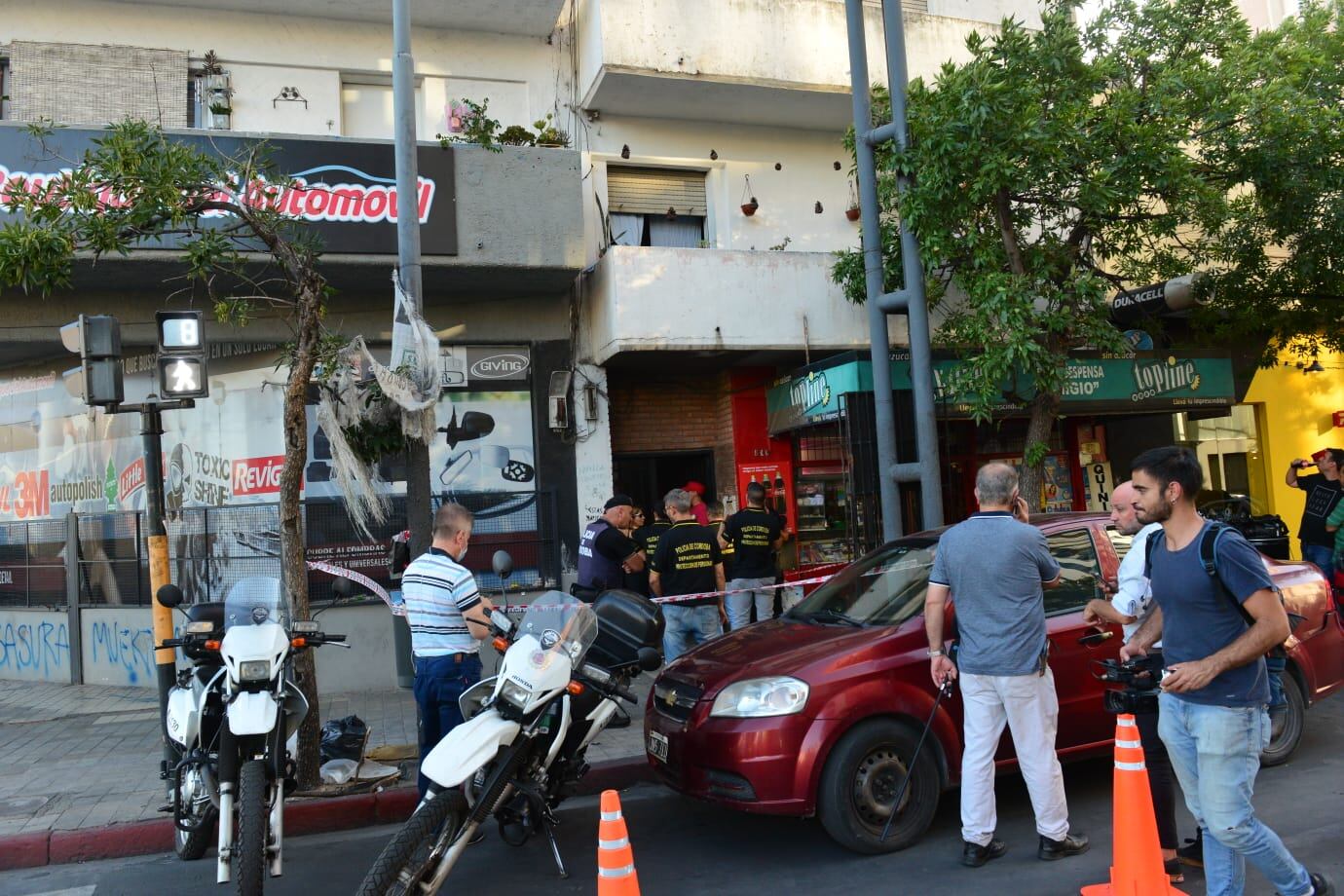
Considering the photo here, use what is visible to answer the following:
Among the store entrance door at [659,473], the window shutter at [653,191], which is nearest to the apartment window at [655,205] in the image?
the window shutter at [653,191]

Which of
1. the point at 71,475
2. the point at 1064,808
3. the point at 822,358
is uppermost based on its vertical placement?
the point at 822,358

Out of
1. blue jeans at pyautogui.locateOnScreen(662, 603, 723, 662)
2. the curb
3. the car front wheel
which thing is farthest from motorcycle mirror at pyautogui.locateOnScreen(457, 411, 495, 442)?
the car front wheel

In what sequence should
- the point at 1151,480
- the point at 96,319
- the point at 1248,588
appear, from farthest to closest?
the point at 96,319, the point at 1151,480, the point at 1248,588

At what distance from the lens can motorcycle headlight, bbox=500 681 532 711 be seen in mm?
4352

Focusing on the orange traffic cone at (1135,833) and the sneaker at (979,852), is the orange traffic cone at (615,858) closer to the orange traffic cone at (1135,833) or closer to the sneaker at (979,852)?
the orange traffic cone at (1135,833)

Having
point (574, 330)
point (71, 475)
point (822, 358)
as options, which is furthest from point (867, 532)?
point (71, 475)

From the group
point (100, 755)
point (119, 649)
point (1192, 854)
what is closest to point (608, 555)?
point (100, 755)

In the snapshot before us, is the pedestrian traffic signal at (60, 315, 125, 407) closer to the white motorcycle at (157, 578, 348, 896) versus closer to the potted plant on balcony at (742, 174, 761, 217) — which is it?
the white motorcycle at (157, 578, 348, 896)

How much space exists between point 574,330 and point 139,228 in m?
5.41

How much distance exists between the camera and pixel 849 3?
8609mm

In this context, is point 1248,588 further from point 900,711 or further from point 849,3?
point 849,3

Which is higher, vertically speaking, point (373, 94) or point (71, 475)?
point (373, 94)

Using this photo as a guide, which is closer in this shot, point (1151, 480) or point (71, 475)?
point (1151, 480)

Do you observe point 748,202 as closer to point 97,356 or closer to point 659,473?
point 659,473
